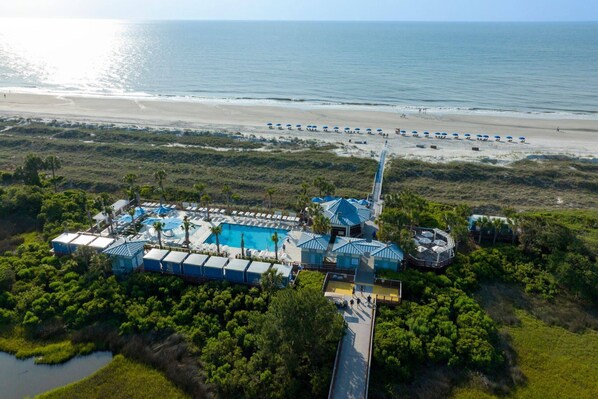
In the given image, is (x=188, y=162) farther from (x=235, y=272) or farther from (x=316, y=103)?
(x=316, y=103)

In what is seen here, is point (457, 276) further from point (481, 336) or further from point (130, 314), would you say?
point (130, 314)

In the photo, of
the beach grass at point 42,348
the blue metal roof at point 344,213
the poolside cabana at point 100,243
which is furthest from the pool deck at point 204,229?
the beach grass at point 42,348

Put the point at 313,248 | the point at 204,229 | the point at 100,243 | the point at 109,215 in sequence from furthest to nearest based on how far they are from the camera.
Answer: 1. the point at 204,229
2. the point at 109,215
3. the point at 100,243
4. the point at 313,248

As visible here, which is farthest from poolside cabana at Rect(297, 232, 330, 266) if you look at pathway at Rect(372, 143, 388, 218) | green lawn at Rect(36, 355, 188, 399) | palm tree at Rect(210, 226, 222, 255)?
green lawn at Rect(36, 355, 188, 399)

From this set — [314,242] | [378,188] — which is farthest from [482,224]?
[378,188]

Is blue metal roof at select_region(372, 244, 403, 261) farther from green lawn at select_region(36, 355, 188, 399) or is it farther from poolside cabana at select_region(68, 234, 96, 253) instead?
poolside cabana at select_region(68, 234, 96, 253)

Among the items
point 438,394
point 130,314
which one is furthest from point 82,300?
point 438,394
